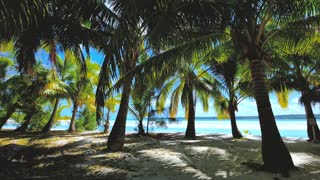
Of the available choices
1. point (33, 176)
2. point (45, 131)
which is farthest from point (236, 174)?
point (45, 131)

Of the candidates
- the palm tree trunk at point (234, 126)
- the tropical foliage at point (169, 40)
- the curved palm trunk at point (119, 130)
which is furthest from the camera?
the palm tree trunk at point (234, 126)

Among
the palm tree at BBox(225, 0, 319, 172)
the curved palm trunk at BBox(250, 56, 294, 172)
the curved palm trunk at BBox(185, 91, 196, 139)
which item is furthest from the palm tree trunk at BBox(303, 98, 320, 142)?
the curved palm trunk at BBox(250, 56, 294, 172)

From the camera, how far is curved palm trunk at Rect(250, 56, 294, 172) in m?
4.92

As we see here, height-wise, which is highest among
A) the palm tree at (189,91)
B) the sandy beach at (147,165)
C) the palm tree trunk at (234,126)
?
the palm tree at (189,91)

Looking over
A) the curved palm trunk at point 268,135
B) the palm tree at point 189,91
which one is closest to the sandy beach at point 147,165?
the curved palm trunk at point 268,135

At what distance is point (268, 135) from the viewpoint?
5141mm

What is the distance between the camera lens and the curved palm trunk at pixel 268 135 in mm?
4918

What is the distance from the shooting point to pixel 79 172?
5.13m

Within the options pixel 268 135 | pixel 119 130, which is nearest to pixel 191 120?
pixel 119 130

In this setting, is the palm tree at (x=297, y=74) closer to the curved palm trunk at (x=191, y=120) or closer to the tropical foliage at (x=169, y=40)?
the tropical foliage at (x=169, y=40)

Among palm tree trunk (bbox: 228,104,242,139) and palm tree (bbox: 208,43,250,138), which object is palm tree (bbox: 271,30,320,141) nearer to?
palm tree (bbox: 208,43,250,138)

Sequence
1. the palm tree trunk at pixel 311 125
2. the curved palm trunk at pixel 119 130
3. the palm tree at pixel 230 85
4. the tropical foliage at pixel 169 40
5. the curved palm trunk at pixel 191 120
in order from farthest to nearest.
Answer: the curved palm trunk at pixel 191 120 → the palm tree at pixel 230 85 → the palm tree trunk at pixel 311 125 → the curved palm trunk at pixel 119 130 → the tropical foliage at pixel 169 40

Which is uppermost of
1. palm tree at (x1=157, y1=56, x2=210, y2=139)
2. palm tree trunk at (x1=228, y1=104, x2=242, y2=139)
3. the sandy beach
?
palm tree at (x1=157, y1=56, x2=210, y2=139)

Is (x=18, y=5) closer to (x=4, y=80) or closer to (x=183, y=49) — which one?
(x=183, y=49)
